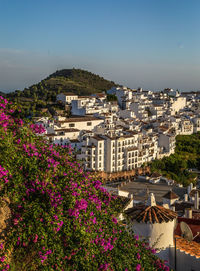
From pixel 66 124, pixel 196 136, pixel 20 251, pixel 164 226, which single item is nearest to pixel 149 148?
pixel 66 124

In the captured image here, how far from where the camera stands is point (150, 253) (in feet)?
25.6

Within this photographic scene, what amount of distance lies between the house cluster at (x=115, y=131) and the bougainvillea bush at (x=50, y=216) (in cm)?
2228

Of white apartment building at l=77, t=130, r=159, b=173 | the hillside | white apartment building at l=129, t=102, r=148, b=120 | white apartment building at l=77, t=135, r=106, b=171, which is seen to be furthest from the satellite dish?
the hillside

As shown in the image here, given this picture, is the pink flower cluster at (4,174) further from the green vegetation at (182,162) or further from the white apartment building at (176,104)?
the white apartment building at (176,104)

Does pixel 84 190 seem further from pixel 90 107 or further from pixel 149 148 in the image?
pixel 90 107

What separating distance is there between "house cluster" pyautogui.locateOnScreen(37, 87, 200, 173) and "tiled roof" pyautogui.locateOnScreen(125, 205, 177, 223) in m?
20.5

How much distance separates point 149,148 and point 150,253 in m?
44.5

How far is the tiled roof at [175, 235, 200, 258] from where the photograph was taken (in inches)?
332

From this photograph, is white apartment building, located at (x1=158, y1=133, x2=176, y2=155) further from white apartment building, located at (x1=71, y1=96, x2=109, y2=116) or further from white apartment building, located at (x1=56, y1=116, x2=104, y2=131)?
white apartment building, located at (x1=71, y1=96, x2=109, y2=116)

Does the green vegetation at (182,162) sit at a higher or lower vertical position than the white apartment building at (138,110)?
lower

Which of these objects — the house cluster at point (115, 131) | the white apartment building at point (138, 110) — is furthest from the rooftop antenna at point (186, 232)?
the white apartment building at point (138, 110)

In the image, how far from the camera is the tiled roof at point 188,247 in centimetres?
842

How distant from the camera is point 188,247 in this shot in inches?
348

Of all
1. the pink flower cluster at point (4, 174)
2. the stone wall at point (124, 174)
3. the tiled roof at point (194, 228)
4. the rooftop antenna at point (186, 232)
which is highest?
the pink flower cluster at point (4, 174)
